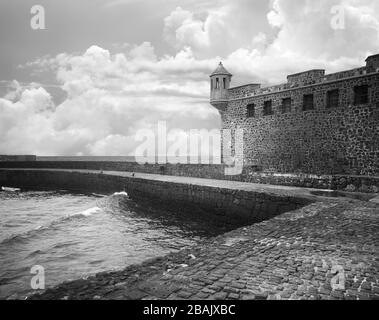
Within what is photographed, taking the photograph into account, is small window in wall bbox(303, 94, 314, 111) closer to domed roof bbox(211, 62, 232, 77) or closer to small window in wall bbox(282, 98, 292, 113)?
small window in wall bbox(282, 98, 292, 113)

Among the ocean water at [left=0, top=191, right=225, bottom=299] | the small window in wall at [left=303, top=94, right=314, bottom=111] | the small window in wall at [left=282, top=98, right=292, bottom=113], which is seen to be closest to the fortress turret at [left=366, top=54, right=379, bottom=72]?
the small window in wall at [left=303, top=94, right=314, bottom=111]

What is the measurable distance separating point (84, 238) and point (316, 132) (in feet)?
48.0

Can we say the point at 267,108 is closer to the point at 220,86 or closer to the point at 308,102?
the point at 308,102

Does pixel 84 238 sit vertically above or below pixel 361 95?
below

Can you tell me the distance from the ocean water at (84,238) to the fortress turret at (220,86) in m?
10.4

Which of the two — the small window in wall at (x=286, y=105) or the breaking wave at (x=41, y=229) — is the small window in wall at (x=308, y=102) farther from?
the breaking wave at (x=41, y=229)

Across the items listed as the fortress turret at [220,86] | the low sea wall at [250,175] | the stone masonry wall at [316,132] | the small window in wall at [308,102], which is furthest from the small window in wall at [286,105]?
the fortress turret at [220,86]

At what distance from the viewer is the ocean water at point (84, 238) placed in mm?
8430

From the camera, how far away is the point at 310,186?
48.8 feet

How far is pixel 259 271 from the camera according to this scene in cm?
464

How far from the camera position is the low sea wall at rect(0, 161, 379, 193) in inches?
518

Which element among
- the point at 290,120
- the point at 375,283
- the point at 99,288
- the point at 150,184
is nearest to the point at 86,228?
the point at 150,184

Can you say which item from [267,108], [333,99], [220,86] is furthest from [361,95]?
[220,86]

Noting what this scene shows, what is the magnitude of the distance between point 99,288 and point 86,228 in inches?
392
